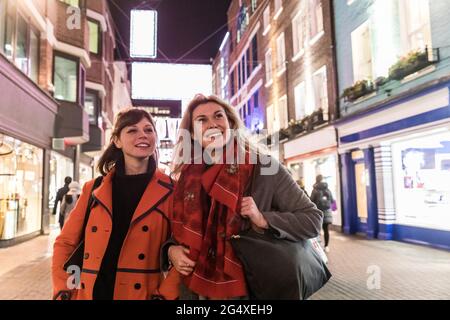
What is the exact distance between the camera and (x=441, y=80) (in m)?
8.41

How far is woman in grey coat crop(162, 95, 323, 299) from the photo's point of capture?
167 centimetres

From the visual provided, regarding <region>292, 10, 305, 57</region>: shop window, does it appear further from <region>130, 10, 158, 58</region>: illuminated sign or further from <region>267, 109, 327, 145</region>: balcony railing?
<region>130, 10, 158, 58</region>: illuminated sign

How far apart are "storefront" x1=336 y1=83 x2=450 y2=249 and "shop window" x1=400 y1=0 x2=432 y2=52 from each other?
148cm

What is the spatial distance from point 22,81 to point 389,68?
998cm

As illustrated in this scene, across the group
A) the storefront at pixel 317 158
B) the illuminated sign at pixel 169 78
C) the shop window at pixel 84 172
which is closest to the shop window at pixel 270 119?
the storefront at pixel 317 158

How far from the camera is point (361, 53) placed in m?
12.2

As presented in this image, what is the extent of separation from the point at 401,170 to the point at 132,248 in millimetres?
10370

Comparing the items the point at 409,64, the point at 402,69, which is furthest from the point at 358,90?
the point at 409,64

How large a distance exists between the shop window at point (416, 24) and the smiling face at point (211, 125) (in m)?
8.97

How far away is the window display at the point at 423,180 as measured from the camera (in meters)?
9.26

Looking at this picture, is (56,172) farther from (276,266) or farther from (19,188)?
(276,266)

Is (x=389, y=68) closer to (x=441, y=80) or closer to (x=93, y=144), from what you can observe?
(x=441, y=80)

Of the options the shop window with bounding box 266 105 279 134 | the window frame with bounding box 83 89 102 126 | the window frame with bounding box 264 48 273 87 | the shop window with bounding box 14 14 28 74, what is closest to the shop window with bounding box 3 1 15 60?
the shop window with bounding box 14 14 28 74
